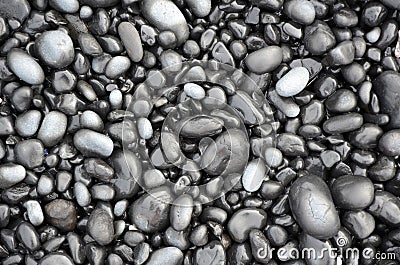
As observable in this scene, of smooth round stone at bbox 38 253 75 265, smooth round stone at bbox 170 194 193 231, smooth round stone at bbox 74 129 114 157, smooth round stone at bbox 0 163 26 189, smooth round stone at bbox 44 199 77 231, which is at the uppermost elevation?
smooth round stone at bbox 74 129 114 157

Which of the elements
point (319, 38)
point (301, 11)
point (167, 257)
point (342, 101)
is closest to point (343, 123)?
point (342, 101)

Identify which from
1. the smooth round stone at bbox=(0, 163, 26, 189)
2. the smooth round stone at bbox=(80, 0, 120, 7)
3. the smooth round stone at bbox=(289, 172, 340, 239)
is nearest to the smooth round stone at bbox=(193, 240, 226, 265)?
the smooth round stone at bbox=(289, 172, 340, 239)

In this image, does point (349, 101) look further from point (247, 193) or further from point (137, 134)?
point (137, 134)

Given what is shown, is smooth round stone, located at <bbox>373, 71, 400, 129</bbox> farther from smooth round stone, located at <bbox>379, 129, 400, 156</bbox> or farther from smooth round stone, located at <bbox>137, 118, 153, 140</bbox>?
smooth round stone, located at <bbox>137, 118, 153, 140</bbox>

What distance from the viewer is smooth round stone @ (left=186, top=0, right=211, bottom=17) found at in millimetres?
1771

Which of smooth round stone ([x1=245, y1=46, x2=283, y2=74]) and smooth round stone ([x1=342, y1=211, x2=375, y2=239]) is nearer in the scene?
smooth round stone ([x1=342, y1=211, x2=375, y2=239])

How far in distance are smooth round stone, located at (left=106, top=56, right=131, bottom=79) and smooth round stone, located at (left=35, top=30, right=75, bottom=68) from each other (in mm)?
116

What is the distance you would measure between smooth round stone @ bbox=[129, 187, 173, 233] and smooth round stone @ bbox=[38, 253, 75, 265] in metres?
0.22

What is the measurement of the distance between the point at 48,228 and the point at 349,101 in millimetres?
980

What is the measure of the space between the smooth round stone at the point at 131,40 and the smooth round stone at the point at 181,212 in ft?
1.52

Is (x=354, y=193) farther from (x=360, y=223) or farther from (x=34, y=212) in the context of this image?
(x=34, y=212)

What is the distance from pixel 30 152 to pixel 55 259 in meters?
0.32

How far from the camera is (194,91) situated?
1.71 m

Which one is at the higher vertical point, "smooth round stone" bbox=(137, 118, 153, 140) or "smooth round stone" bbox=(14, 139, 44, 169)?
"smooth round stone" bbox=(137, 118, 153, 140)
